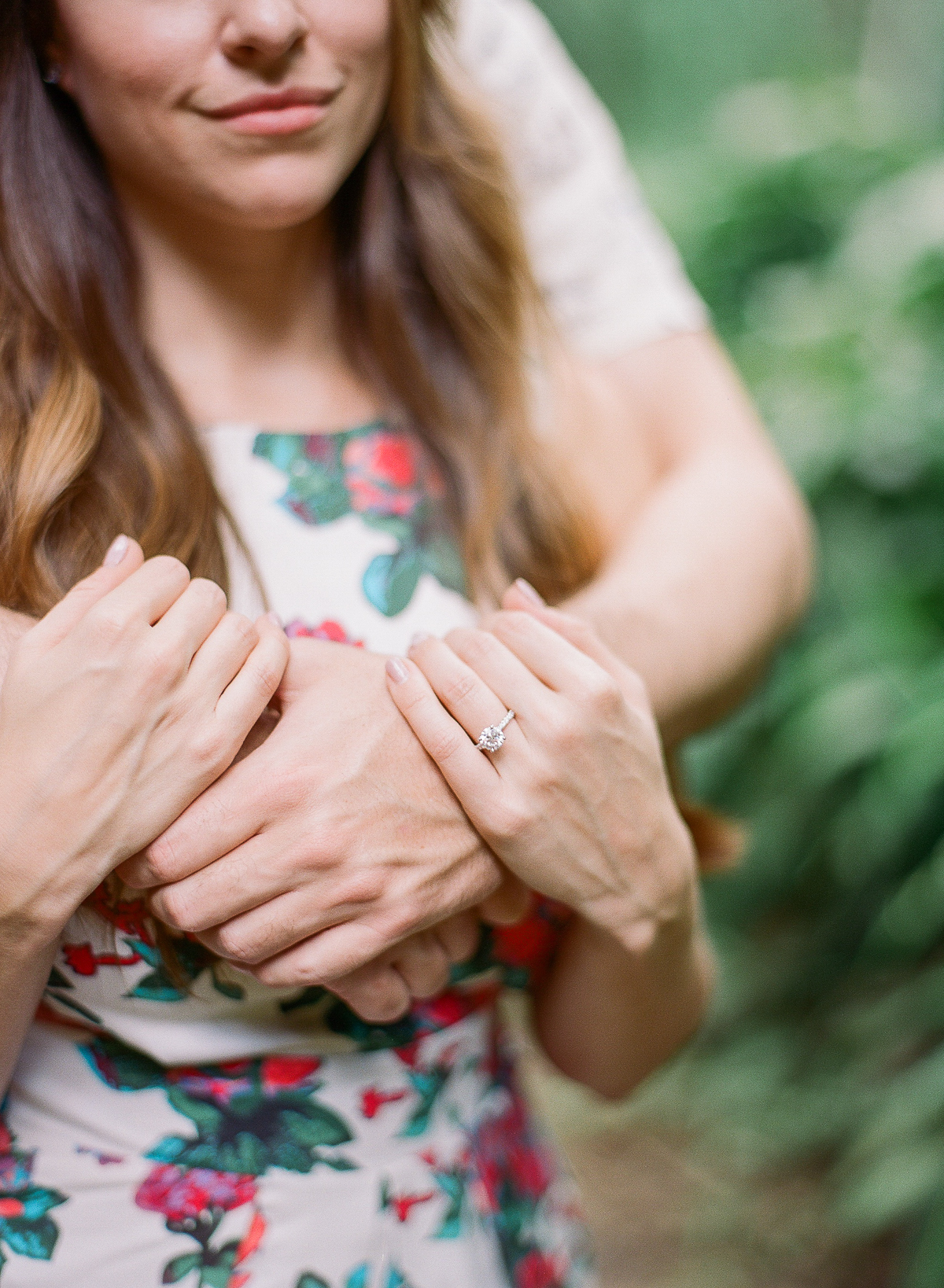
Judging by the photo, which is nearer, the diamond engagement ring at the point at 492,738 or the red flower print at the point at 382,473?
the diamond engagement ring at the point at 492,738

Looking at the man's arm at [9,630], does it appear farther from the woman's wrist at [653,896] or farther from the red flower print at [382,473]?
the woman's wrist at [653,896]

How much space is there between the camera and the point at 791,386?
2.30 metres

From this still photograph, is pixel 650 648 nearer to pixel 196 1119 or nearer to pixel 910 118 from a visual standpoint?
pixel 196 1119

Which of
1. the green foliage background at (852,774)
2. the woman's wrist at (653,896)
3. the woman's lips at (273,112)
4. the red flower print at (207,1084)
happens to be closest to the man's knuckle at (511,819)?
the woman's wrist at (653,896)

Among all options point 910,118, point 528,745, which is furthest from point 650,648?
point 910,118

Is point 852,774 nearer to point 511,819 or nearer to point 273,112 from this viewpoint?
point 511,819

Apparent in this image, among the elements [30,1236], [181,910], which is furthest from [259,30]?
[30,1236]

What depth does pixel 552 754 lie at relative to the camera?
777mm

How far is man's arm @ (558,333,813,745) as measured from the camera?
1.04m

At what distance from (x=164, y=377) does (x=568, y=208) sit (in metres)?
0.63

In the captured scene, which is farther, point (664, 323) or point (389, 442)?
point (664, 323)

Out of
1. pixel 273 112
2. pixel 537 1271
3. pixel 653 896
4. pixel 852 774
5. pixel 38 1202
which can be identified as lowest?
pixel 852 774

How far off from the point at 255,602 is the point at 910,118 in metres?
3.38

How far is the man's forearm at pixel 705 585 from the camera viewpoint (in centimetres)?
102
